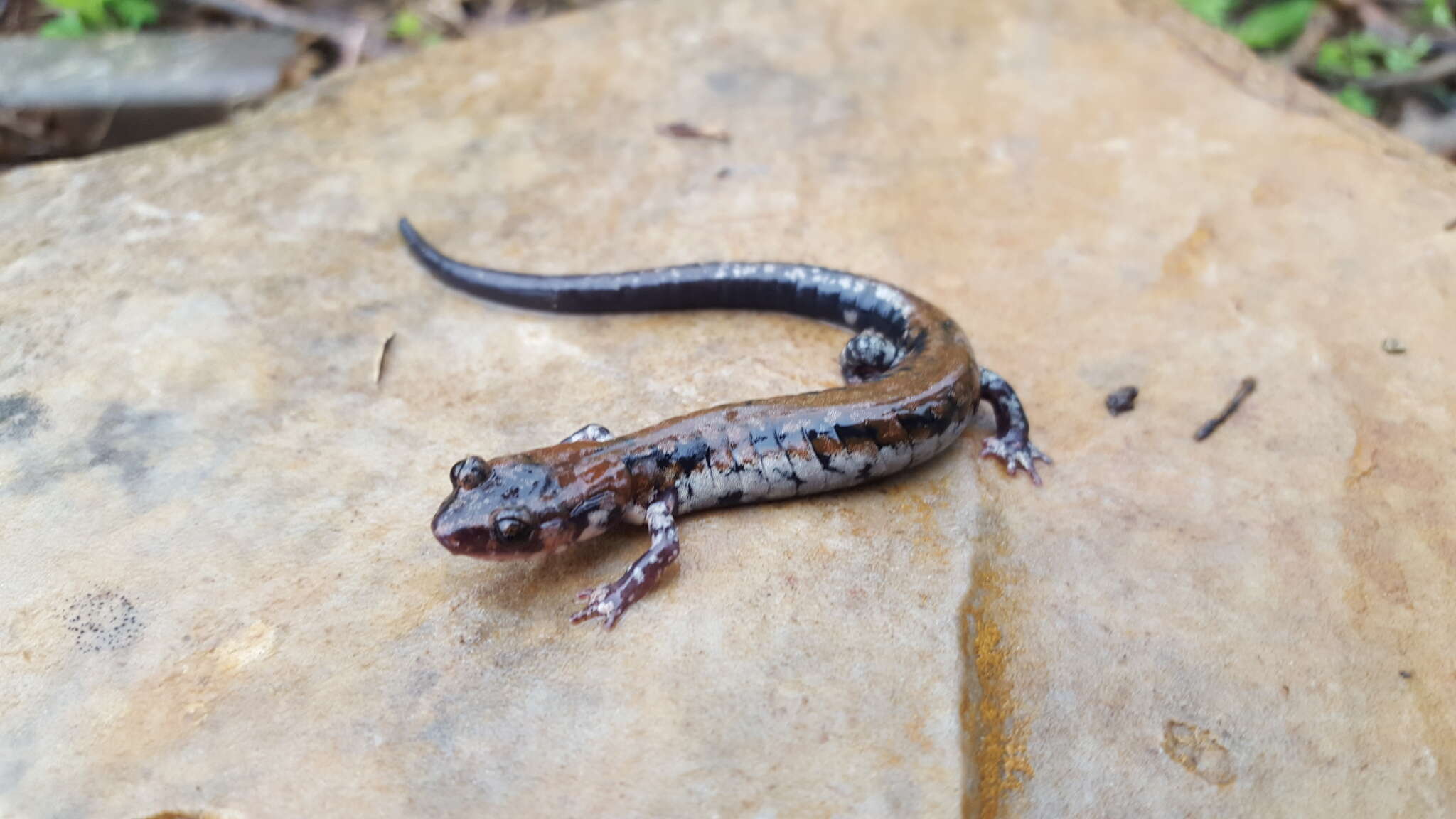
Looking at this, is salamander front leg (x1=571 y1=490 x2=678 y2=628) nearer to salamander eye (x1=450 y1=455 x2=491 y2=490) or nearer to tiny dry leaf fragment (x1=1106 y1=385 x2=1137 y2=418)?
salamander eye (x1=450 y1=455 x2=491 y2=490)

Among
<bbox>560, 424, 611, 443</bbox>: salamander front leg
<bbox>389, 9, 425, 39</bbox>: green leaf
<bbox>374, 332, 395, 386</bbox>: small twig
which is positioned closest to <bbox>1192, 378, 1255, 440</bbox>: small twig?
<bbox>560, 424, 611, 443</bbox>: salamander front leg

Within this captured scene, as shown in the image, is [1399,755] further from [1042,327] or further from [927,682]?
[1042,327]

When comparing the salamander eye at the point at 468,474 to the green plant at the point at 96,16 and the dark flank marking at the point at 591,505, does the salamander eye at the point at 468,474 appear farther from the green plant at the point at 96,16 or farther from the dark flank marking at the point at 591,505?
the green plant at the point at 96,16

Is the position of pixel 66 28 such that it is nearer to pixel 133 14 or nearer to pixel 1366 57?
pixel 133 14

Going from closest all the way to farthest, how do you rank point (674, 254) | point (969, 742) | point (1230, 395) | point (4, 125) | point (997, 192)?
point (969, 742), point (1230, 395), point (674, 254), point (997, 192), point (4, 125)

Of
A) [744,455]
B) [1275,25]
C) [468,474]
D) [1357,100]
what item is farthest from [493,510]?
[1275,25]

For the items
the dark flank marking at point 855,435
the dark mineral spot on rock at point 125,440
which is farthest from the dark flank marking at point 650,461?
the dark mineral spot on rock at point 125,440

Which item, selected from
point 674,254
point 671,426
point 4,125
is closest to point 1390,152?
point 674,254
